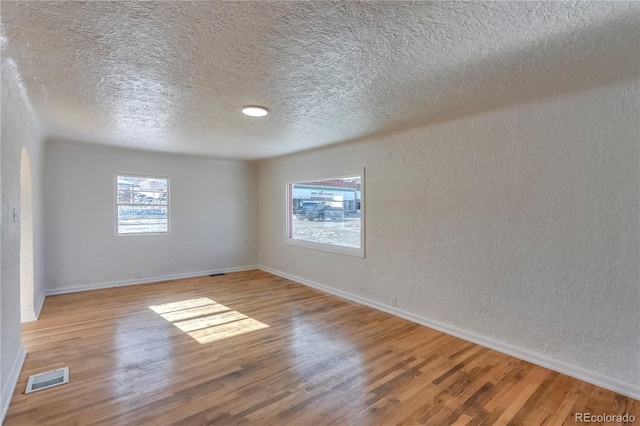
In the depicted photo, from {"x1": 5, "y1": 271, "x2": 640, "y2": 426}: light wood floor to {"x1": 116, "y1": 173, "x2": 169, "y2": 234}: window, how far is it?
176cm

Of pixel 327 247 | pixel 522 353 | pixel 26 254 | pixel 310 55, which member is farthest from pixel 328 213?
pixel 26 254

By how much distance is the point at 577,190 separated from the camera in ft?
8.18

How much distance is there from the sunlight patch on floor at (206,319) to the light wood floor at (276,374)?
0.9 inches

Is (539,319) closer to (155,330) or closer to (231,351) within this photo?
(231,351)

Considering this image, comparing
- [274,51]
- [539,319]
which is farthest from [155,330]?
[539,319]

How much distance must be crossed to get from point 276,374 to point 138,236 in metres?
4.13

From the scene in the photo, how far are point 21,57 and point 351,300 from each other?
4095mm

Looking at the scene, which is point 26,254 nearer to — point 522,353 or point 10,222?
point 10,222

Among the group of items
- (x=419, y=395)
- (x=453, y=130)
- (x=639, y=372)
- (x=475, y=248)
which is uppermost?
(x=453, y=130)

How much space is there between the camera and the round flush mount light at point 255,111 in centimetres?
289

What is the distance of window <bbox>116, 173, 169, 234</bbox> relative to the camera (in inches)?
207

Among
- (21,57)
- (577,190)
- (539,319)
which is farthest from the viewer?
(539,319)

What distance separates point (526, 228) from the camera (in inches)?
109

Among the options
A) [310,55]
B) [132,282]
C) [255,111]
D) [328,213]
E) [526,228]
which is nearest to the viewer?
[310,55]
